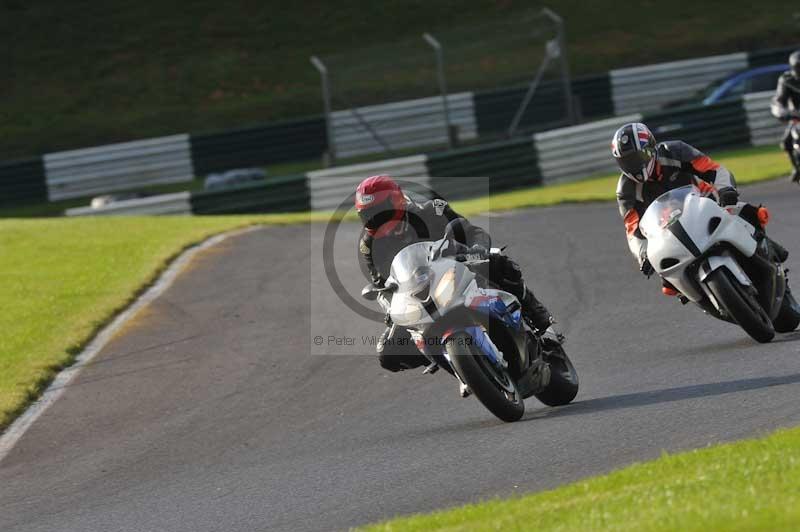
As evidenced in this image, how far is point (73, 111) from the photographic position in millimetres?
32406

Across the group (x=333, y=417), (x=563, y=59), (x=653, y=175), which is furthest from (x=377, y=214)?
(x=563, y=59)

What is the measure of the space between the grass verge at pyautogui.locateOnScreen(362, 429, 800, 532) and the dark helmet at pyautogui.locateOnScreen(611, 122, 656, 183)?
3074 mm

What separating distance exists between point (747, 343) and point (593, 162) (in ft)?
47.9

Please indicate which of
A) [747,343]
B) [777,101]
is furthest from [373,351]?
[777,101]

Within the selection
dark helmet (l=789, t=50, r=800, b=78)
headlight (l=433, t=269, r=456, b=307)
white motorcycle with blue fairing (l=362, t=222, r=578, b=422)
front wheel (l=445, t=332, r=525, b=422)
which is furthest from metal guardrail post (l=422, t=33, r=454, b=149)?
headlight (l=433, t=269, r=456, b=307)

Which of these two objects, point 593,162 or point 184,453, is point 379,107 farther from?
point 184,453

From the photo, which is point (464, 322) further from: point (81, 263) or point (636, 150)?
point (81, 263)

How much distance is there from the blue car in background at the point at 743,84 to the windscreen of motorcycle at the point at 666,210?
1647 cm

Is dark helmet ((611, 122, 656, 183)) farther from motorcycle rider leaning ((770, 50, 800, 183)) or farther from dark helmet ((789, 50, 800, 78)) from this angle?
motorcycle rider leaning ((770, 50, 800, 183))

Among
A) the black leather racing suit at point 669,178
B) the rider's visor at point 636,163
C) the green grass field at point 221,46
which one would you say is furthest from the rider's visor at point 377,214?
the green grass field at point 221,46

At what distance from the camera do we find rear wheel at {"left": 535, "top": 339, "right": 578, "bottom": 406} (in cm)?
842

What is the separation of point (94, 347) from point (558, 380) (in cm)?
541

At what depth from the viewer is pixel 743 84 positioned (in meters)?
25.0

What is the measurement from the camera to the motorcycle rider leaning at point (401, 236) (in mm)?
7957
